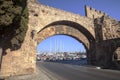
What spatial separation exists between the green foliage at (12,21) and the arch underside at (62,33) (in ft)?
19.4

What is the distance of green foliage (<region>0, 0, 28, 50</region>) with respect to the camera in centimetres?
1199

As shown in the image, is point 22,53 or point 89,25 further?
point 89,25

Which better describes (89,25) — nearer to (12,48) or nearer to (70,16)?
(70,16)

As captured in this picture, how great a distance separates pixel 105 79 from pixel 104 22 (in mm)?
15716

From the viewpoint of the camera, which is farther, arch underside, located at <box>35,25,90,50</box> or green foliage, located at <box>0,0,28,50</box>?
Result: arch underside, located at <box>35,25,90,50</box>

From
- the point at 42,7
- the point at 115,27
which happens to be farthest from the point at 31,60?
the point at 115,27

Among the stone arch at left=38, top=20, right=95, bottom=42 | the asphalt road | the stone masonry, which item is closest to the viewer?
the asphalt road

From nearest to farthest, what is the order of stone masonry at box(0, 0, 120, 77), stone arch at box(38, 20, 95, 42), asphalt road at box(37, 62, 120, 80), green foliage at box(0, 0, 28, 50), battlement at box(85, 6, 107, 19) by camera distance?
green foliage at box(0, 0, 28, 50) < asphalt road at box(37, 62, 120, 80) < stone masonry at box(0, 0, 120, 77) < stone arch at box(38, 20, 95, 42) < battlement at box(85, 6, 107, 19)

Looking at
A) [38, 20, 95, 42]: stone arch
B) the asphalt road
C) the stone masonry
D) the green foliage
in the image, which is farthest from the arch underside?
the green foliage

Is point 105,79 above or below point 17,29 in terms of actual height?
below

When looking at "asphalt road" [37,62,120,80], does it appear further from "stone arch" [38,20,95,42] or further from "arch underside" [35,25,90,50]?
"stone arch" [38,20,95,42]

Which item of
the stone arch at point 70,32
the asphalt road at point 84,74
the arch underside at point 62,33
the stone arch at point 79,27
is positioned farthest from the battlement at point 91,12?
the asphalt road at point 84,74

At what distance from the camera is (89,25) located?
83.8ft

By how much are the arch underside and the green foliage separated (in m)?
5.92
